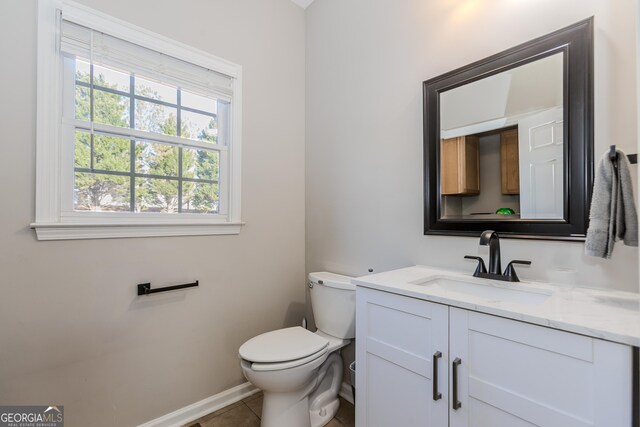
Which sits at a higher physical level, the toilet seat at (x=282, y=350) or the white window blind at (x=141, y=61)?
the white window blind at (x=141, y=61)

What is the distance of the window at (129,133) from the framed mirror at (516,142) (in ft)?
4.13

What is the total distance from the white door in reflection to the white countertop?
30 cm

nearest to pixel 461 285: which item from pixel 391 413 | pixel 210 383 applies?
pixel 391 413

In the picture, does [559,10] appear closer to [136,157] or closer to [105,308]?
[136,157]

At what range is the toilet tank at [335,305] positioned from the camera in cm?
169

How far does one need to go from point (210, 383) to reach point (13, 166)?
1.50 metres

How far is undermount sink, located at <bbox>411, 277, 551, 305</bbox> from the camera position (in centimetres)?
103

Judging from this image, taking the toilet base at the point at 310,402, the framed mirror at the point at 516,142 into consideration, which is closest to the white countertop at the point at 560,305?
the framed mirror at the point at 516,142

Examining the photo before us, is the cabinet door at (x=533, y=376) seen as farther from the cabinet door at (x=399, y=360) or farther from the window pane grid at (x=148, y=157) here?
the window pane grid at (x=148, y=157)

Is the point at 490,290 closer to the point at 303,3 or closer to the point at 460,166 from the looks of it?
the point at 460,166

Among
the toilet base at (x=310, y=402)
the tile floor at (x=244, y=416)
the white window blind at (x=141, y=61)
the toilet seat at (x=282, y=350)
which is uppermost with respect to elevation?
the white window blind at (x=141, y=61)

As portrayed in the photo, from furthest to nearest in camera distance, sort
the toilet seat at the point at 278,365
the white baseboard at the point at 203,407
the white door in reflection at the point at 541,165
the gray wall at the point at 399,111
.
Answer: the white baseboard at the point at 203,407 < the toilet seat at the point at 278,365 < the white door in reflection at the point at 541,165 < the gray wall at the point at 399,111

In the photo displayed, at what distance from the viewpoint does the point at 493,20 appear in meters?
1.26

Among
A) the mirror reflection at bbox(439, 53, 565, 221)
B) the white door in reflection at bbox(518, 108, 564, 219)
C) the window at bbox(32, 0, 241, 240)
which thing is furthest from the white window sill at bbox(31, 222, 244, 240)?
the white door in reflection at bbox(518, 108, 564, 219)
